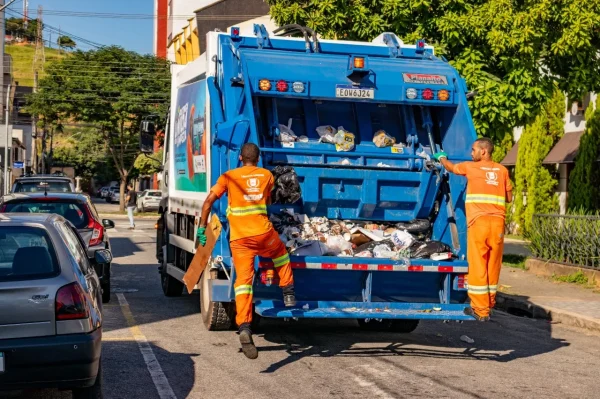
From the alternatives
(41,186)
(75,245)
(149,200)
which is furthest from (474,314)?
(149,200)

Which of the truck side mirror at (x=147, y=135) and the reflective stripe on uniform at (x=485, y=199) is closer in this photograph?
the reflective stripe on uniform at (x=485, y=199)

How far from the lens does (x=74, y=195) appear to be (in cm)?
1318

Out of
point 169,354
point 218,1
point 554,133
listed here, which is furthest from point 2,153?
point 169,354

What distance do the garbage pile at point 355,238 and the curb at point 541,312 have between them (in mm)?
3340

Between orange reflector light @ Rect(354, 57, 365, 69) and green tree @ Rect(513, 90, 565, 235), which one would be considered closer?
orange reflector light @ Rect(354, 57, 365, 69)

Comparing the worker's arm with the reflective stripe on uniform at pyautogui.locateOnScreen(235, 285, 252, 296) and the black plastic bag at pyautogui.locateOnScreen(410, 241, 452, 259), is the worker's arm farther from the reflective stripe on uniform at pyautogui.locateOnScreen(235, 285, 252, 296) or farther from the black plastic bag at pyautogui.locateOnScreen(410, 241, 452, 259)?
the black plastic bag at pyautogui.locateOnScreen(410, 241, 452, 259)

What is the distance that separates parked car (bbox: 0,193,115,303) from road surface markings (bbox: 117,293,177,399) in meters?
1.38

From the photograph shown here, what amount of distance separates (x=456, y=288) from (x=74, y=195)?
20.8 feet

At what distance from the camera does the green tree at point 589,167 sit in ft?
83.6

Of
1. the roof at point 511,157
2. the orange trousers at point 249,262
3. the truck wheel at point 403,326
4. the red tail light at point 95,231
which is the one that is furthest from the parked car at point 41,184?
the roof at point 511,157

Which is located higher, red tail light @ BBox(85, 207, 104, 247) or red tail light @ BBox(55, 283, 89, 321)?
red tail light @ BBox(55, 283, 89, 321)

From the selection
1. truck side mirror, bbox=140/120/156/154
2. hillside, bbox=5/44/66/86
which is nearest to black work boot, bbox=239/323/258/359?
truck side mirror, bbox=140/120/156/154

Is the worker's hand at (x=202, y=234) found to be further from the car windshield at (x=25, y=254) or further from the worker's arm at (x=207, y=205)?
the car windshield at (x=25, y=254)

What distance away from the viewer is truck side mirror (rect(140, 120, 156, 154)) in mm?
14005
